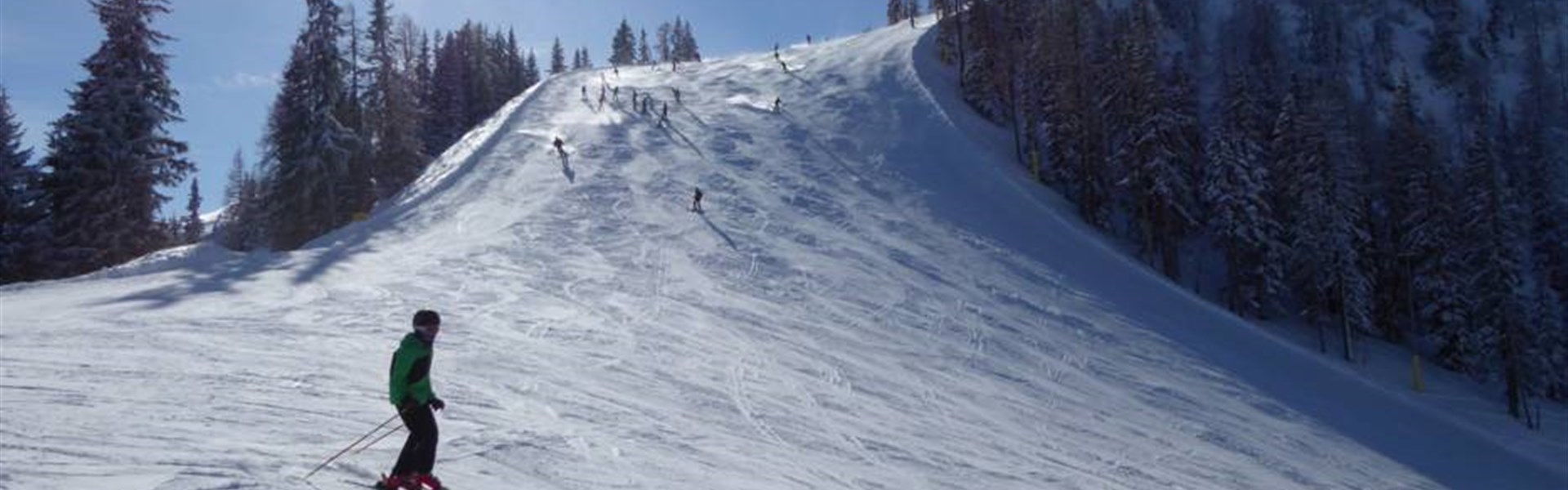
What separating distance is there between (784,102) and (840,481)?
43.7 metres

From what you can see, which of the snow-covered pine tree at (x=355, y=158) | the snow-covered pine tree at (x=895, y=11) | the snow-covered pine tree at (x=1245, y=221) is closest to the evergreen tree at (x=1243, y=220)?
the snow-covered pine tree at (x=1245, y=221)

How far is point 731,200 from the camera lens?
3534 cm

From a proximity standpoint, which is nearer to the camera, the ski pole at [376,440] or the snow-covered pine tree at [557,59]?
the ski pole at [376,440]

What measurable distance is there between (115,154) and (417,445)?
27.2 metres

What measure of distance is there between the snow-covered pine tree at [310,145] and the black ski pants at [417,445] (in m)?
36.3

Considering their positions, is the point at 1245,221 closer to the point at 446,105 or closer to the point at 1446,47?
the point at 446,105

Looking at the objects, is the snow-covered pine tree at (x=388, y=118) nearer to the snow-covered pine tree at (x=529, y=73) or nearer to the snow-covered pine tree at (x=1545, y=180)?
the snow-covered pine tree at (x=529, y=73)

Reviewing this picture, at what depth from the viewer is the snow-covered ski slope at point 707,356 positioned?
1068 centimetres

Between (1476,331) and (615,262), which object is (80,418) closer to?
(615,262)

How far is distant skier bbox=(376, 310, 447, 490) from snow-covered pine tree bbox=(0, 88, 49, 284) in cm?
2618

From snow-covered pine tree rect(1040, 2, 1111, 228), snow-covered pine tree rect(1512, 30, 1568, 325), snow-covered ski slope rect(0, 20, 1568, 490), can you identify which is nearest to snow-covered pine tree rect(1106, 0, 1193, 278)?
snow-covered pine tree rect(1040, 2, 1111, 228)

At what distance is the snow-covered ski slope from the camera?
10.7 meters

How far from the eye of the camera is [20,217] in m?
28.9

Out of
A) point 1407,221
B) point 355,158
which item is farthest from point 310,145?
point 1407,221
